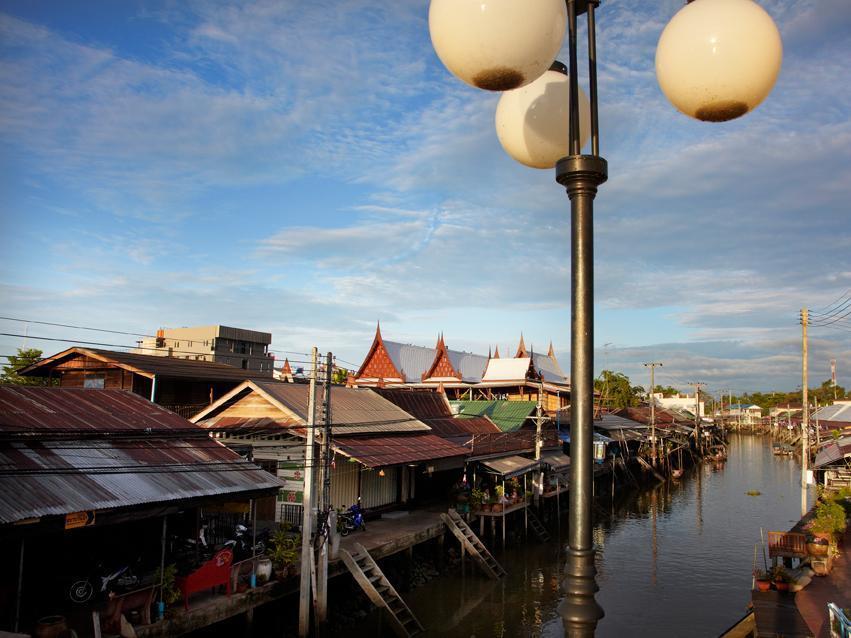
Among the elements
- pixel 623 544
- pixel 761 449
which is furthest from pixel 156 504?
pixel 761 449

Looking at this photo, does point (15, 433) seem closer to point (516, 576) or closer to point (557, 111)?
point (557, 111)

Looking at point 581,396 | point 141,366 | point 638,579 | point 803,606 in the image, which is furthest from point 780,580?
point 141,366

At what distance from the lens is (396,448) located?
83.1 ft

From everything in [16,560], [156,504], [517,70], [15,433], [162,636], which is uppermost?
[517,70]

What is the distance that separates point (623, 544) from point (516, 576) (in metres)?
9.58

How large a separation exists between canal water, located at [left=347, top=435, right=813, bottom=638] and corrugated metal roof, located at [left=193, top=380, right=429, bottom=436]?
20.8 ft

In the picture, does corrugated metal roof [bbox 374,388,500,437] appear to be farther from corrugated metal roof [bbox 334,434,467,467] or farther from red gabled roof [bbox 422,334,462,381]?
red gabled roof [bbox 422,334,462,381]

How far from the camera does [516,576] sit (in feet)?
84.9

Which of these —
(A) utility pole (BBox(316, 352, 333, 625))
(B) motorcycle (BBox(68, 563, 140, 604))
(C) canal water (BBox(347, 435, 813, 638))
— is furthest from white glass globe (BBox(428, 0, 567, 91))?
(C) canal water (BBox(347, 435, 813, 638))

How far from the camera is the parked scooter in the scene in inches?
890

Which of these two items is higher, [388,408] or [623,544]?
[388,408]

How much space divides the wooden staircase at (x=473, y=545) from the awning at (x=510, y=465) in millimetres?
4445

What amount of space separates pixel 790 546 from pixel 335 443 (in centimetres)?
1486

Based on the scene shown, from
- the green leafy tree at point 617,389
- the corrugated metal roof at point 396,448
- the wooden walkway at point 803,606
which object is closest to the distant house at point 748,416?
the green leafy tree at point 617,389
